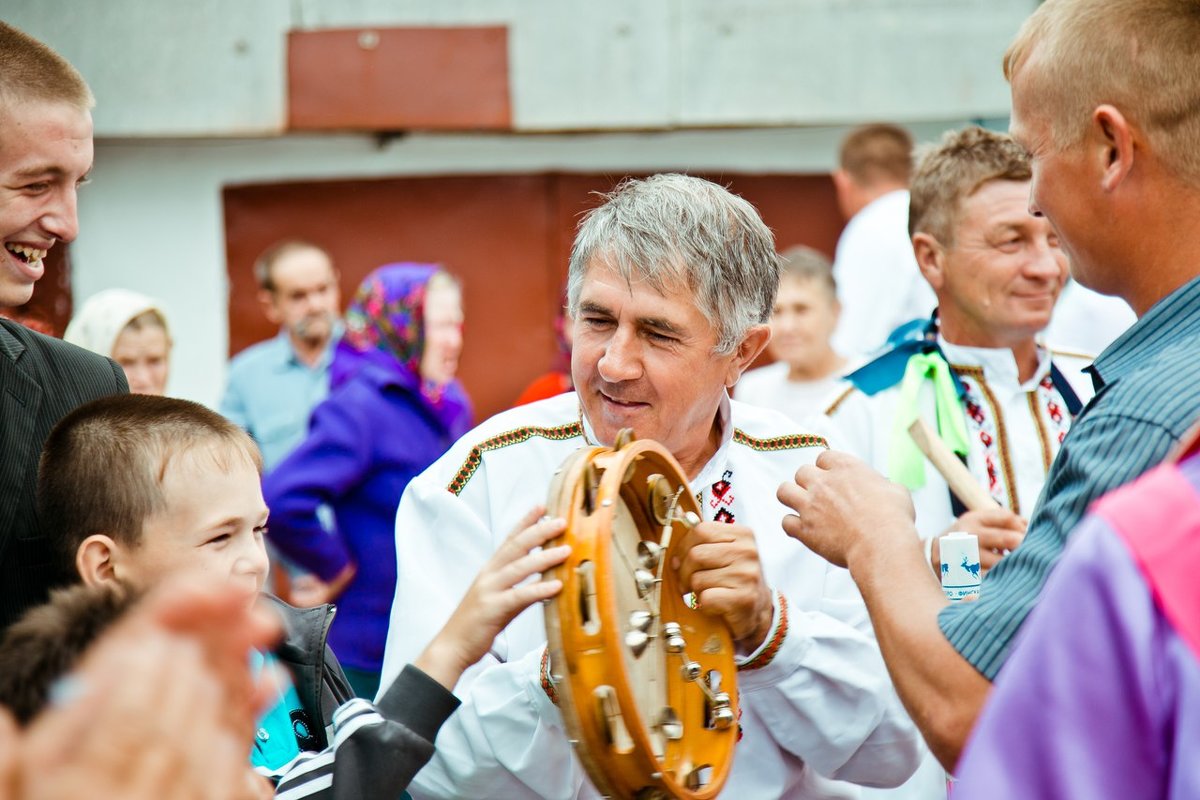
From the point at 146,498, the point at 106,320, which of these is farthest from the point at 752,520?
the point at 106,320

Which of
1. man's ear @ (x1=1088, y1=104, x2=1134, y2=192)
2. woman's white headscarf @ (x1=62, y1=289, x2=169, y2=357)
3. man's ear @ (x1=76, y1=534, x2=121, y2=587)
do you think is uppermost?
man's ear @ (x1=1088, y1=104, x2=1134, y2=192)

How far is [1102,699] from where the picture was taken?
1.20 metres

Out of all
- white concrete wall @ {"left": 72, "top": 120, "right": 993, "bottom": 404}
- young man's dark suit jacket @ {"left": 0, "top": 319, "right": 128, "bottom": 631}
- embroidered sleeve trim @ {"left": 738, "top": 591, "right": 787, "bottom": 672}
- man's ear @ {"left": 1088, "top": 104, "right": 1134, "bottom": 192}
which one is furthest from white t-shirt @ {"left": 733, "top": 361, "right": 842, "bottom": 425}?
man's ear @ {"left": 1088, "top": 104, "right": 1134, "bottom": 192}

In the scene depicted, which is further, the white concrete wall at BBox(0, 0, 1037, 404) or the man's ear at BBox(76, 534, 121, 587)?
the white concrete wall at BBox(0, 0, 1037, 404)

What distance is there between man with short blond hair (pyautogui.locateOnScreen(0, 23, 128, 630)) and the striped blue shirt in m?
1.62

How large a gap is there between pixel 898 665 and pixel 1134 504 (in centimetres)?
68

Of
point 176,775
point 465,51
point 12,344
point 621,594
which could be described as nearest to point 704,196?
point 621,594

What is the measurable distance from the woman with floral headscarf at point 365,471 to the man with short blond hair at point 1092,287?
2737 millimetres

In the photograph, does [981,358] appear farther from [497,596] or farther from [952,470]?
[497,596]

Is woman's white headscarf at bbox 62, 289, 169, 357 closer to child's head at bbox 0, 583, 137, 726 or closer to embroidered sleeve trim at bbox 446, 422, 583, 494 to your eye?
embroidered sleeve trim at bbox 446, 422, 583, 494

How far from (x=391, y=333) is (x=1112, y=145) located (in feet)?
11.7

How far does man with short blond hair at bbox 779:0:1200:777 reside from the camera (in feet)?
5.65

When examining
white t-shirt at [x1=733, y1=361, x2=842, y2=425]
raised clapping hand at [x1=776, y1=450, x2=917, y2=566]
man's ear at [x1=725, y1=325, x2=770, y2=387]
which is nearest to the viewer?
raised clapping hand at [x1=776, y1=450, x2=917, y2=566]

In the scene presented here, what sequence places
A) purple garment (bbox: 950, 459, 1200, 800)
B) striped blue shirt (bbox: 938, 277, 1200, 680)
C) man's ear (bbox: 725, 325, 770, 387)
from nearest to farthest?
purple garment (bbox: 950, 459, 1200, 800) < striped blue shirt (bbox: 938, 277, 1200, 680) < man's ear (bbox: 725, 325, 770, 387)
